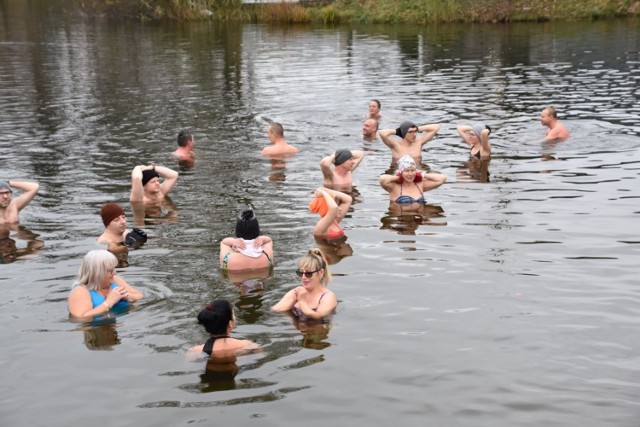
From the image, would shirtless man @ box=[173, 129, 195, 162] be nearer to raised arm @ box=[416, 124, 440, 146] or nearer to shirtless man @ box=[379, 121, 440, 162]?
shirtless man @ box=[379, 121, 440, 162]

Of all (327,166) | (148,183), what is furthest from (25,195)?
(327,166)

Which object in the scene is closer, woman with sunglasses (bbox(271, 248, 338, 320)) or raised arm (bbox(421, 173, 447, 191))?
woman with sunglasses (bbox(271, 248, 338, 320))

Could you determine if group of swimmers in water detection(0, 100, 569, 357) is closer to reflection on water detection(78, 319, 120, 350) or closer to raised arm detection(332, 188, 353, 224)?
raised arm detection(332, 188, 353, 224)

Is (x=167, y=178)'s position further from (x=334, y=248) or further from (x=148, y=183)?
(x=334, y=248)

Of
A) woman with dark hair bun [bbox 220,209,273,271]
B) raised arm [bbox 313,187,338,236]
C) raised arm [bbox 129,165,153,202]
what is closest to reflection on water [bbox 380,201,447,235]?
raised arm [bbox 313,187,338,236]

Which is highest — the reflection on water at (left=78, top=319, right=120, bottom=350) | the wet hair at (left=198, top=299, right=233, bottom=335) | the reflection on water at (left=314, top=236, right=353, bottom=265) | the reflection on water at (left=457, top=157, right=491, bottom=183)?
the wet hair at (left=198, top=299, right=233, bottom=335)

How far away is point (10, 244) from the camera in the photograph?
14258mm

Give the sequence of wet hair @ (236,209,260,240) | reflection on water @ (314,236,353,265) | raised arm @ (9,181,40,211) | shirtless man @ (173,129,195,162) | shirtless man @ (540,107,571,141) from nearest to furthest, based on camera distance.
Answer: wet hair @ (236,209,260,240), reflection on water @ (314,236,353,265), raised arm @ (9,181,40,211), shirtless man @ (173,129,195,162), shirtless man @ (540,107,571,141)

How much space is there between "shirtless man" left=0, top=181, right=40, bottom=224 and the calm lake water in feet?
0.97

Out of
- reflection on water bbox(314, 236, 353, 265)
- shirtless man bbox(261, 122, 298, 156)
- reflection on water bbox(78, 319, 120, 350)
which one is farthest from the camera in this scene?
shirtless man bbox(261, 122, 298, 156)

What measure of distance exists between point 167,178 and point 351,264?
5345mm

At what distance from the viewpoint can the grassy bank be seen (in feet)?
164

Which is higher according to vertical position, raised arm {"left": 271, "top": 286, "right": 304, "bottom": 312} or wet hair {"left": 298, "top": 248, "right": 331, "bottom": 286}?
wet hair {"left": 298, "top": 248, "right": 331, "bottom": 286}

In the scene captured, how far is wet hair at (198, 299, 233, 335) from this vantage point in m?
9.37
